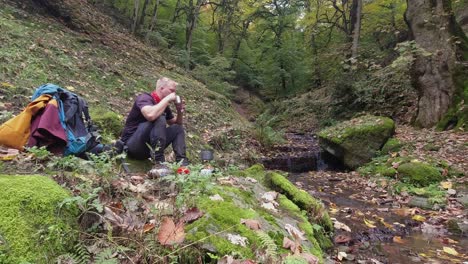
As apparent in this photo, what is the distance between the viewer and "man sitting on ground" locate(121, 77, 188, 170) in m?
4.27

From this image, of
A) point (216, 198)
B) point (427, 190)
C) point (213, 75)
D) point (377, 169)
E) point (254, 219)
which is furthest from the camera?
point (213, 75)

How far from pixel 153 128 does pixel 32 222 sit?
239cm

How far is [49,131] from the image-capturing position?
3.53m

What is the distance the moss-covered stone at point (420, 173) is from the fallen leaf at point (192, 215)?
544 centimetres

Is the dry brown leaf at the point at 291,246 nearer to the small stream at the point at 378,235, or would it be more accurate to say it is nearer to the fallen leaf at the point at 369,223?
the small stream at the point at 378,235

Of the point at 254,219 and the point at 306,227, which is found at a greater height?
the point at 254,219

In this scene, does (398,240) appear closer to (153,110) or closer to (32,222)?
(153,110)

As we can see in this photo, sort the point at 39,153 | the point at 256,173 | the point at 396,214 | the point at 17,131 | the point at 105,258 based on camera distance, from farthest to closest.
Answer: the point at 396,214 < the point at 256,173 < the point at 17,131 < the point at 39,153 < the point at 105,258

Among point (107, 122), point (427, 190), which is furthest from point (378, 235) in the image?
point (107, 122)

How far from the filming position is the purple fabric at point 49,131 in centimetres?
351

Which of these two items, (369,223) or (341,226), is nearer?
(341,226)

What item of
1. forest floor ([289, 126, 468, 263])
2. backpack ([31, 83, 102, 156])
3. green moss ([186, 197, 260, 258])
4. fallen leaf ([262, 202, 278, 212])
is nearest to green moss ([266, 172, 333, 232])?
forest floor ([289, 126, 468, 263])

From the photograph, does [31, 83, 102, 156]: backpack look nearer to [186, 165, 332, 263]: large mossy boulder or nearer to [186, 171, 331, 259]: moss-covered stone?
[186, 165, 332, 263]: large mossy boulder

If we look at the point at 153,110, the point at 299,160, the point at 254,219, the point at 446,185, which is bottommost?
the point at 299,160
